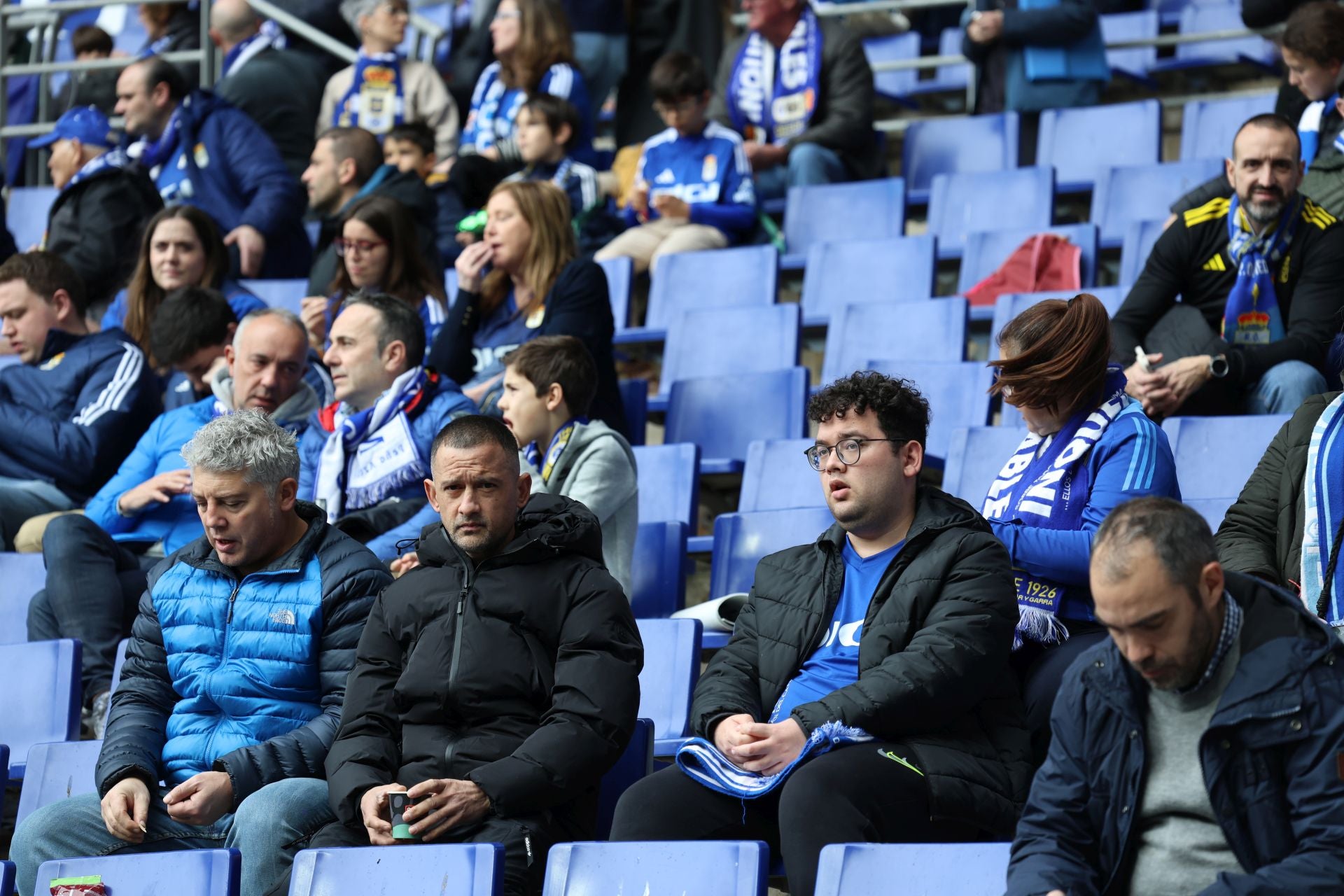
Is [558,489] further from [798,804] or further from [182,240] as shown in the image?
[182,240]

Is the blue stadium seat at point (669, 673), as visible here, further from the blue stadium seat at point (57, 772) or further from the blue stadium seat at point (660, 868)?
the blue stadium seat at point (57, 772)

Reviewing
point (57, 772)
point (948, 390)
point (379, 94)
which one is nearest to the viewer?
point (57, 772)

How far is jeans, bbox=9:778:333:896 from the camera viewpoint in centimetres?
309

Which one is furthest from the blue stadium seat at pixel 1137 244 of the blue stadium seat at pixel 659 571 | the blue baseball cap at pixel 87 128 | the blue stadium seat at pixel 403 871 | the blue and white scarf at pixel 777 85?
the blue baseball cap at pixel 87 128

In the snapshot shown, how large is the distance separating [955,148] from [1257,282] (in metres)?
2.77

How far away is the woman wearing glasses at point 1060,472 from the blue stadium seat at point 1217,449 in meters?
0.78

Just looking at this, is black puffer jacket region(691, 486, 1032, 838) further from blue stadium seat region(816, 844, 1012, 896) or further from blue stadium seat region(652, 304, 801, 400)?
blue stadium seat region(652, 304, 801, 400)

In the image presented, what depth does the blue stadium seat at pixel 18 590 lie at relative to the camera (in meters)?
4.47

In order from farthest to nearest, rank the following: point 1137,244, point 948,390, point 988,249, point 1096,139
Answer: point 1096,139 < point 988,249 < point 1137,244 < point 948,390

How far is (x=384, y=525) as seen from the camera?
A: 4.12 m

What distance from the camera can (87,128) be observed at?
674 centimetres

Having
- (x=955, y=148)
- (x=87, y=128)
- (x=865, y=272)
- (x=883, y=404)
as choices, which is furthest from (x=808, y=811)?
(x=87, y=128)

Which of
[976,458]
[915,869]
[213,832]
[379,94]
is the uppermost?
[379,94]

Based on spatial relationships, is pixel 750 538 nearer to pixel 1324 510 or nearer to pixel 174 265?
pixel 1324 510
